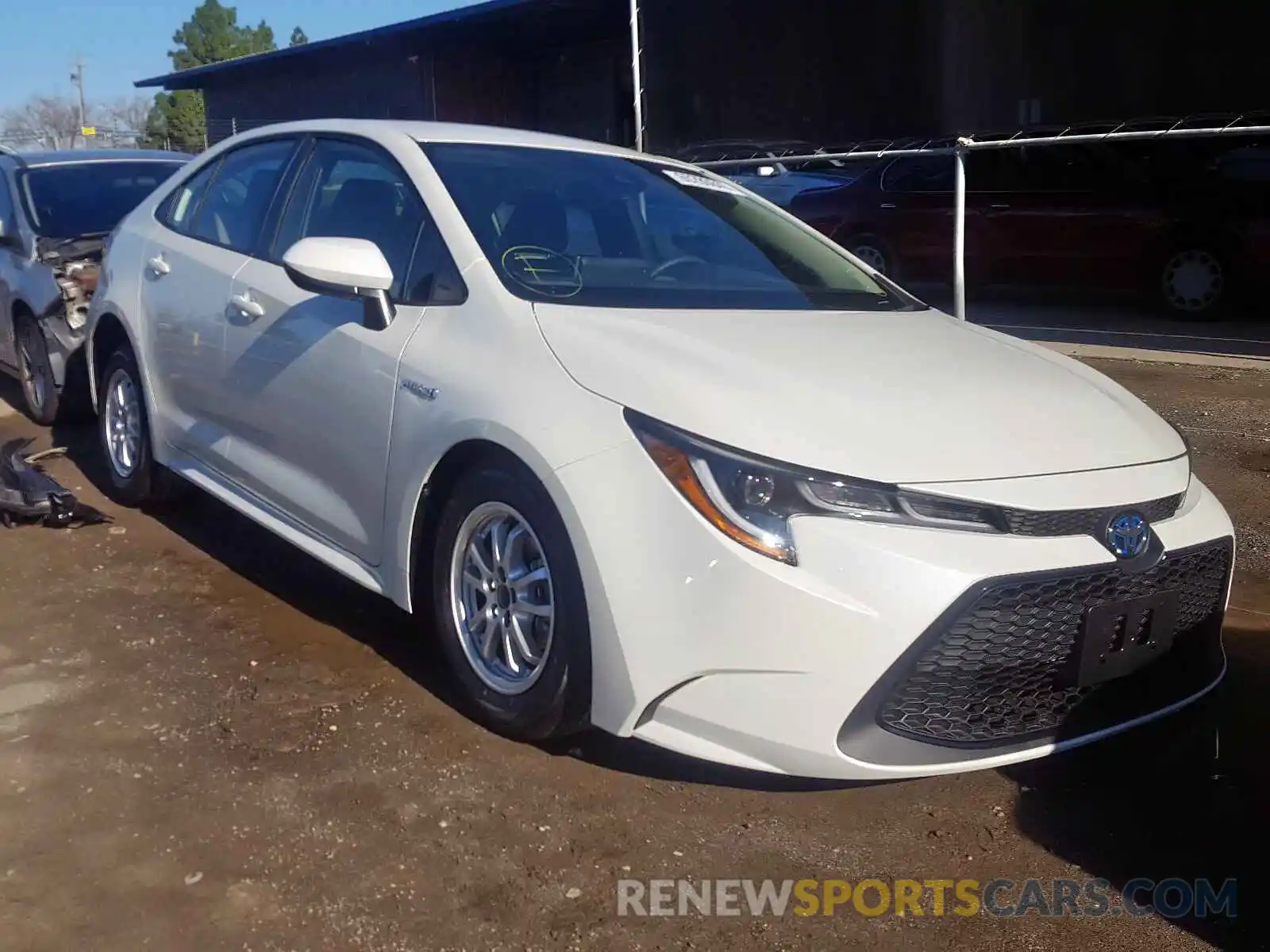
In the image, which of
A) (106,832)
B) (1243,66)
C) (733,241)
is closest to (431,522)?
(106,832)

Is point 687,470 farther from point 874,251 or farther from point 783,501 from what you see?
point 874,251

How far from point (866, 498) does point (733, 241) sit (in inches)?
62.2

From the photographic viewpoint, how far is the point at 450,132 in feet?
13.1

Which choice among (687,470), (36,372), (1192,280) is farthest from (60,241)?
(1192,280)

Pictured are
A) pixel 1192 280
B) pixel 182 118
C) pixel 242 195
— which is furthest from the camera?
pixel 182 118

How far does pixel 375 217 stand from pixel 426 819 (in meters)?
1.85

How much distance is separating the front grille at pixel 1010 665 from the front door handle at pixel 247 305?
2425 mm

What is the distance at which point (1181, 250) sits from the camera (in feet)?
33.9

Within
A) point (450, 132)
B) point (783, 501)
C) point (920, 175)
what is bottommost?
point (783, 501)

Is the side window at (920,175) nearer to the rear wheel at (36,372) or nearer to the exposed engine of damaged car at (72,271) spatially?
the exposed engine of damaged car at (72,271)

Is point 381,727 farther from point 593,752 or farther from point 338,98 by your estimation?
point 338,98

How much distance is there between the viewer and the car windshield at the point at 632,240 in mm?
3484

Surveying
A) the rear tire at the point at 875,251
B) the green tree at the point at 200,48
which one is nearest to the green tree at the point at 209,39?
the green tree at the point at 200,48

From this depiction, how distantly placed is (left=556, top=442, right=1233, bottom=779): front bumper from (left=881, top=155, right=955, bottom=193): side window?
9.50 metres
